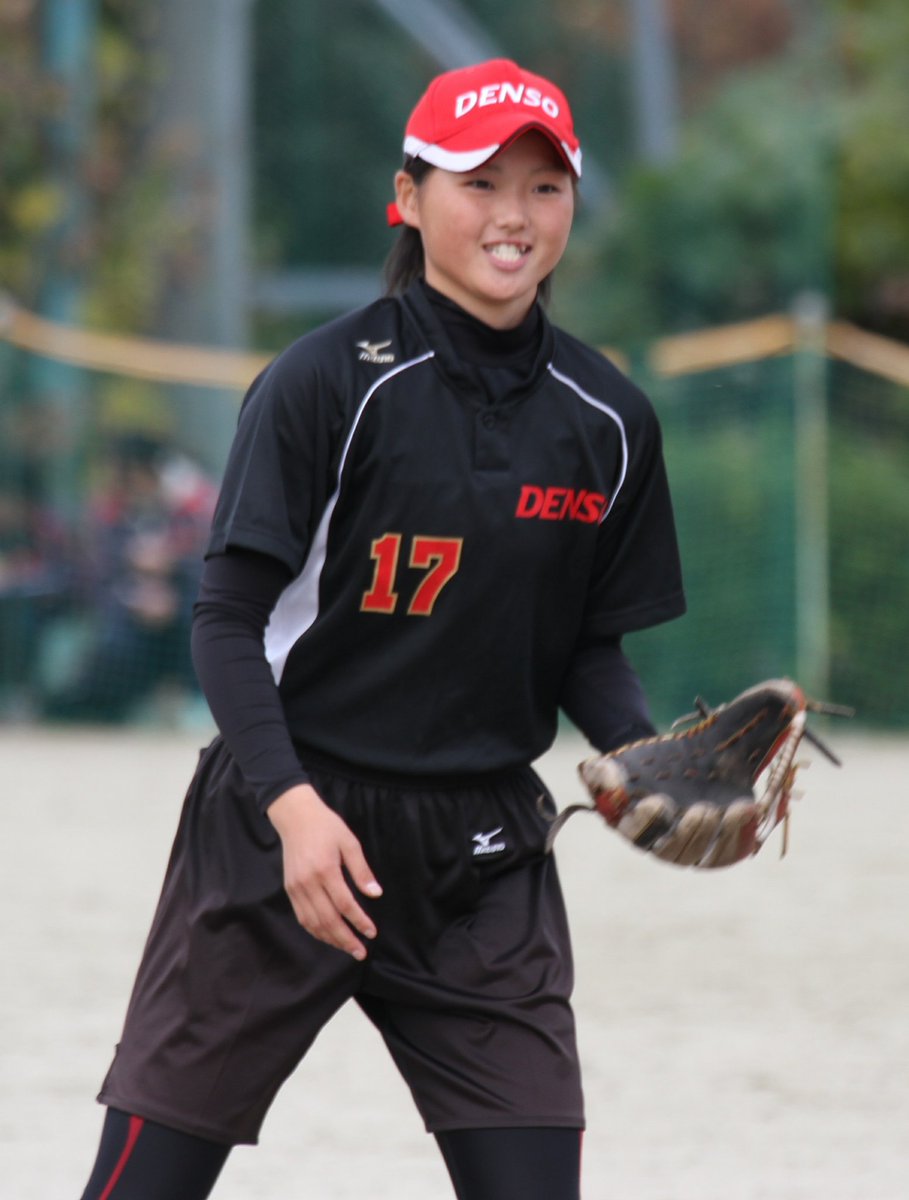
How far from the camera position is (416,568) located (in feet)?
9.64

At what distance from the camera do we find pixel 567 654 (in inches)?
124

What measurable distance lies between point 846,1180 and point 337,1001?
1861 mm

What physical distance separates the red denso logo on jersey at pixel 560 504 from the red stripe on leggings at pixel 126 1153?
965 millimetres

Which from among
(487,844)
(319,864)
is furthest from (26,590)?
(319,864)

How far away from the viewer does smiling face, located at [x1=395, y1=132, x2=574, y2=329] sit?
117 inches

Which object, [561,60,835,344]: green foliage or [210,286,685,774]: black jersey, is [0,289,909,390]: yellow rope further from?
[210,286,685,774]: black jersey

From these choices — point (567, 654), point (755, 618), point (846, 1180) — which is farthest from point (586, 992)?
point (755, 618)

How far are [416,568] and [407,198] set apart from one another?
57 centimetres

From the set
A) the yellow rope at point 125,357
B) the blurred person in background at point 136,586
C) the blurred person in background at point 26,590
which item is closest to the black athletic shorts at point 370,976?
the blurred person in background at point 136,586

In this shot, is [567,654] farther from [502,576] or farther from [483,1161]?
[483,1161]

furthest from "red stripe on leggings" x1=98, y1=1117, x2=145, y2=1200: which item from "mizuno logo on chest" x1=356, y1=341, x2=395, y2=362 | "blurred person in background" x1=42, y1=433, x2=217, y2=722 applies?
"blurred person in background" x1=42, y1=433, x2=217, y2=722

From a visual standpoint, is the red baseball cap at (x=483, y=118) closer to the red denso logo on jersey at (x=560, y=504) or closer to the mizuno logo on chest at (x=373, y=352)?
the mizuno logo on chest at (x=373, y=352)

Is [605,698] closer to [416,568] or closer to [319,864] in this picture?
[416,568]

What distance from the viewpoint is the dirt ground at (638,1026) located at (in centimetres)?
454
